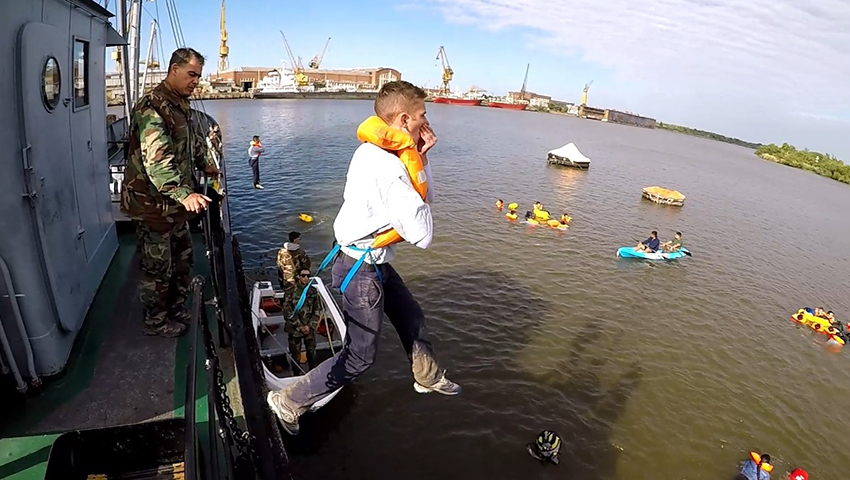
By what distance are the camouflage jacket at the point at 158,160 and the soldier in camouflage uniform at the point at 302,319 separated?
5064mm

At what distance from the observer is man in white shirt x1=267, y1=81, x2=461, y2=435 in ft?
11.1

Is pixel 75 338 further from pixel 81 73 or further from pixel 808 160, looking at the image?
pixel 808 160

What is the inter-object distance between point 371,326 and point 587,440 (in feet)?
34.3

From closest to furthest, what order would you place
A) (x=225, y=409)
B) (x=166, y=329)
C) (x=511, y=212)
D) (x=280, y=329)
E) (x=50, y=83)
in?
(x=225, y=409)
(x=50, y=83)
(x=166, y=329)
(x=280, y=329)
(x=511, y=212)

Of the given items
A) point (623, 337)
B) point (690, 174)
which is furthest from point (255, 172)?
point (690, 174)

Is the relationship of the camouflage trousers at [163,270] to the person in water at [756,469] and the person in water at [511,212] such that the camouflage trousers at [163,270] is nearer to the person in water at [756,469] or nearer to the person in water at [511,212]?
the person in water at [756,469]

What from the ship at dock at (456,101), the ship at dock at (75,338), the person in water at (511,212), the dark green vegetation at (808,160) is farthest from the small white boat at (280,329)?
the ship at dock at (456,101)

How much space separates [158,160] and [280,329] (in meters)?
7.66

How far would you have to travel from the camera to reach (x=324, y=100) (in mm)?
144750

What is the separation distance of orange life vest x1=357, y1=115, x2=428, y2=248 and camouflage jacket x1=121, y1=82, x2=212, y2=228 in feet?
7.05

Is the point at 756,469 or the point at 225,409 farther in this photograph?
the point at 756,469

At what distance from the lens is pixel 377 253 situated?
3709 millimetres

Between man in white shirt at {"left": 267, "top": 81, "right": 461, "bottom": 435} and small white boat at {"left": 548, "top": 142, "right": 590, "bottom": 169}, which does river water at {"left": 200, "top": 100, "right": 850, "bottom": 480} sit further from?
small white boat at {"left": 548, "top": 142, "right": 590, "bottom": 169}

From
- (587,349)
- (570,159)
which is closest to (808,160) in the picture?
(570,159)
